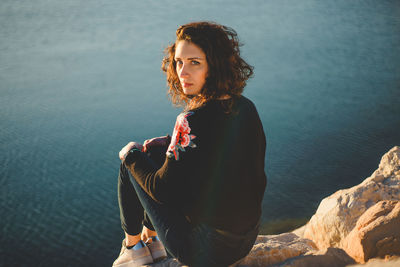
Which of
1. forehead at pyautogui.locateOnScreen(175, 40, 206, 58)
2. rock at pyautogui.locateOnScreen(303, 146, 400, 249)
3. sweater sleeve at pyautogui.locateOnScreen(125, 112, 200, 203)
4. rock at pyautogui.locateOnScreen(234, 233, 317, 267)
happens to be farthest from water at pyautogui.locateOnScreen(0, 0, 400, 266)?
forehead at pyautogui.locateOnScreen(175, 40, 206, 58)

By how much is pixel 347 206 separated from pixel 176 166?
103cm

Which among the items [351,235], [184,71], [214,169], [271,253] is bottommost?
[271,253]

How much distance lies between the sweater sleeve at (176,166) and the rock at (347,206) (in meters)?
0.92

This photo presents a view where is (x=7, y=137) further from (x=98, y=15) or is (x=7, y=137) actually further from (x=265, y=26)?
(x=265, y=26)

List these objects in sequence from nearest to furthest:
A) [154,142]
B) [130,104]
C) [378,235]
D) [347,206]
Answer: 1. [378,235]
2. [154,142]
3. [347,206]
4. [130,104]

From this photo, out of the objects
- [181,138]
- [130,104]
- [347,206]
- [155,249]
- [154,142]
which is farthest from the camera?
[130,104]

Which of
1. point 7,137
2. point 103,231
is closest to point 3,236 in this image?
point 103,231

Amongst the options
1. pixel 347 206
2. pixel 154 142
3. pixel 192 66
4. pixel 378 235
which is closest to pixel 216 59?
pixel 192 66

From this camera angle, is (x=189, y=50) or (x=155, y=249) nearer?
(x=189, y=50)

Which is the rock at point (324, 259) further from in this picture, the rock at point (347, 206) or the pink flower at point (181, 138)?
the pink flower at point (181, 138)

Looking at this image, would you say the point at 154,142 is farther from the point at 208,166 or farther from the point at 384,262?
the point at 384,262

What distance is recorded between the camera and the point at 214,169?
3.78ft

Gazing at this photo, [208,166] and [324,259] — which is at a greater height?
[208,166]

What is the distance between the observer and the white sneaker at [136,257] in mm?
1552
